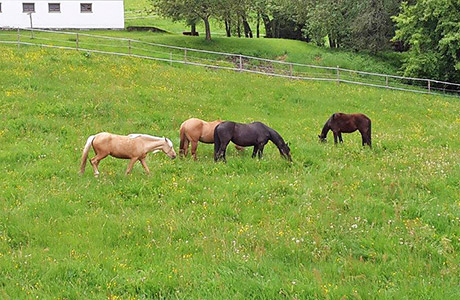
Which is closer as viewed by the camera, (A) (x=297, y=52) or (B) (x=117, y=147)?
(B) (x=117, y=147)

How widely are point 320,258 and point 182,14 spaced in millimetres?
35687

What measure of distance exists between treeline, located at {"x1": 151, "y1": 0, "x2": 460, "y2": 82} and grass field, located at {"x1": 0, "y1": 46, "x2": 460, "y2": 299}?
20083 millimetres

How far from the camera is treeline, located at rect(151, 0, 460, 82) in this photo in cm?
3534

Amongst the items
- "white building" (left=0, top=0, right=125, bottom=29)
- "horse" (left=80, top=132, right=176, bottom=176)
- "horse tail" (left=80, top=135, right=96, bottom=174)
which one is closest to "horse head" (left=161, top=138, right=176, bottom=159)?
"horse" (left=80, top=132, right=176, bottom=176)

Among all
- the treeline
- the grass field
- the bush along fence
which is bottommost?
the grass field

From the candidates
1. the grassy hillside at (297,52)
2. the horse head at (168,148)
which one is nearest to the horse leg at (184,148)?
the horse head at (168,148)

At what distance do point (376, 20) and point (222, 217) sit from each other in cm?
3717

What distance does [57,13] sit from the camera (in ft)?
160

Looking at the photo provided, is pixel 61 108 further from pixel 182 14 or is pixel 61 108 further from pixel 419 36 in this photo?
pixel 419 36

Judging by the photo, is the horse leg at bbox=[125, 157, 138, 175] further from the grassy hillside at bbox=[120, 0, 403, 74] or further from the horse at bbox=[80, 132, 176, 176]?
the grassy hillside at bbox=[120, 0, 403, 74]

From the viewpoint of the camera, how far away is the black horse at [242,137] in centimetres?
1290

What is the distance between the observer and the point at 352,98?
90.5 ft

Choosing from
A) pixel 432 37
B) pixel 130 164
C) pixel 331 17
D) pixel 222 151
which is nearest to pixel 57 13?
pixel 331 17

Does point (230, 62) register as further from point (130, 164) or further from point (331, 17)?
point (130, 164)
